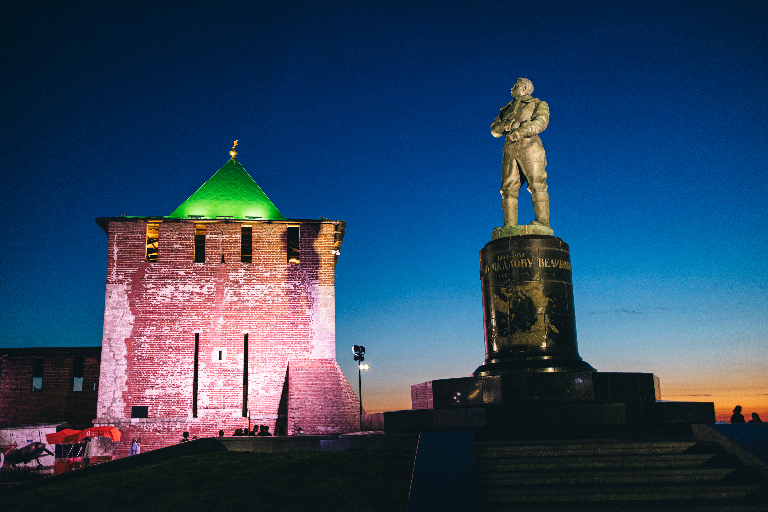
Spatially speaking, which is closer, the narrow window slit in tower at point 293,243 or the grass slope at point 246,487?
the grass slope at point 246,487

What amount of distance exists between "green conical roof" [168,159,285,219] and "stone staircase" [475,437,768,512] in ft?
54.6

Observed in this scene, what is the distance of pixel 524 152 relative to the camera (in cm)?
984

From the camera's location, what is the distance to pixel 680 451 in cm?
619

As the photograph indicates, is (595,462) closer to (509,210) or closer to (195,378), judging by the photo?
(509,210)

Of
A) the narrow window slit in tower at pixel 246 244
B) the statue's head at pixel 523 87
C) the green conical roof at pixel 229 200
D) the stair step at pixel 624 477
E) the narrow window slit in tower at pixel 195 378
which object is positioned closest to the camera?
the stair step at pixel 624 477

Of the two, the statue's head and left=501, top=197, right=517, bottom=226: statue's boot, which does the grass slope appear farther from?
the statue's head

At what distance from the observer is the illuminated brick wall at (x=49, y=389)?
2262cm

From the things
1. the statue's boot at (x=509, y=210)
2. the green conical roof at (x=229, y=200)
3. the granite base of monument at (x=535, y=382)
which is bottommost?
the granite base of monument at (x=535, y=382)

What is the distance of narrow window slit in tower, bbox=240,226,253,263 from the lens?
2056 cm

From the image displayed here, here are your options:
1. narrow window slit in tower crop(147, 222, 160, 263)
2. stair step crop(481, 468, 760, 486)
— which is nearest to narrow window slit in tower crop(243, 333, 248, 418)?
narrow window slit in tower crop(147, 222, 160, 263)

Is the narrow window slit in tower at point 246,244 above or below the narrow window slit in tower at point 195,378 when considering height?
above

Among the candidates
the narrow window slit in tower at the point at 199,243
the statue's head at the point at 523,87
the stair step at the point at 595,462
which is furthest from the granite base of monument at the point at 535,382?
the narrow window slit in tower at the point at 199,243

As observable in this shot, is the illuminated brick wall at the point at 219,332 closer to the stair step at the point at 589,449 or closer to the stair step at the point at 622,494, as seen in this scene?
the stair step at the point at 589,449

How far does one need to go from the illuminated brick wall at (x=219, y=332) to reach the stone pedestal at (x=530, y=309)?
10.4 m
